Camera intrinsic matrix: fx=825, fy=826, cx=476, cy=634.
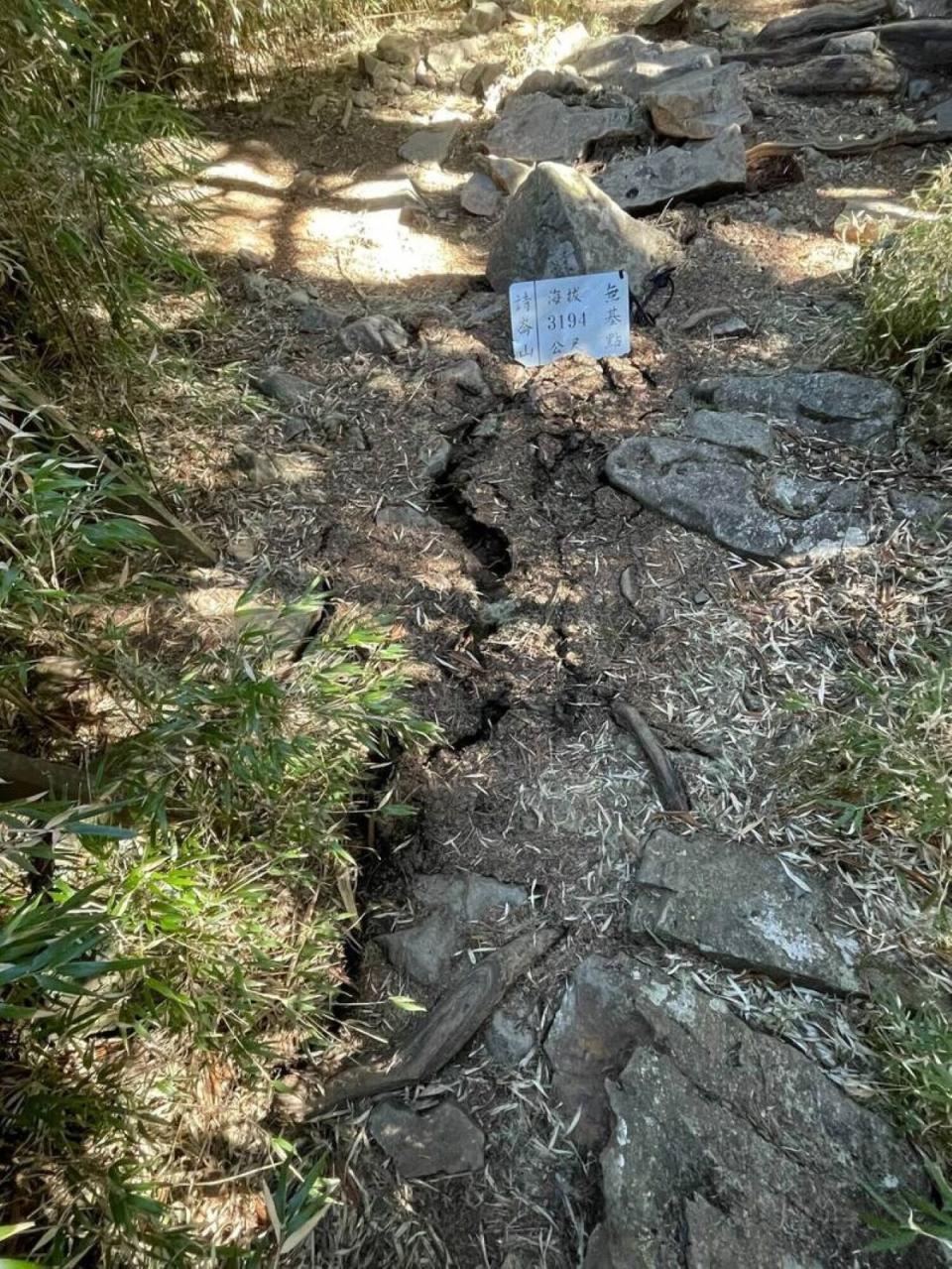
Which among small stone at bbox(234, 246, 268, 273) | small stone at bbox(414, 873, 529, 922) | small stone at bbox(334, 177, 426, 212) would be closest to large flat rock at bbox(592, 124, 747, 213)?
small stone at bbox(334, 177, 426, 212)

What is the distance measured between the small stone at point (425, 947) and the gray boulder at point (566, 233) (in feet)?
8.13

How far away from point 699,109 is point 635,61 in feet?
2.64

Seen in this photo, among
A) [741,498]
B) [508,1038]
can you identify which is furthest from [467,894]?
[741,498]

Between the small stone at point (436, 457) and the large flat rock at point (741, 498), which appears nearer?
the large flat rock at point (741, 498)

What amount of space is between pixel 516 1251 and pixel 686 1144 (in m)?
0.35

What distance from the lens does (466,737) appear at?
6.93ft

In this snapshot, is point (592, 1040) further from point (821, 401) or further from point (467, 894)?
point (821, 401)

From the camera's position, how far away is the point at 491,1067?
1635mm

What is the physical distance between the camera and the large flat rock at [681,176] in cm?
369

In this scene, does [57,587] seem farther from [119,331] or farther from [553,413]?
[553,413]

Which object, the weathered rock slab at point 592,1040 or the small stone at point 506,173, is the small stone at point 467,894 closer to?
the weathered rock slab at point 592,1040

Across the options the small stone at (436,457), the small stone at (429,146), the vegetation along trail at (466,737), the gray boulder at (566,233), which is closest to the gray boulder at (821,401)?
the vegetation along trail at (466,737)

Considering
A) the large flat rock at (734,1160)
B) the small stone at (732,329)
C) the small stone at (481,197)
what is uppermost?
the small stone at (481,197)

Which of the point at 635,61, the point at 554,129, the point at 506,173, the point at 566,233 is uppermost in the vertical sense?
the point at 635,61
